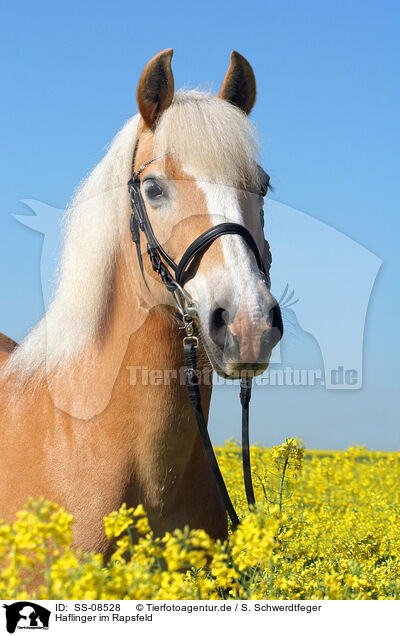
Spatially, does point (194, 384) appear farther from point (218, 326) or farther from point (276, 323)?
point (276, 323)

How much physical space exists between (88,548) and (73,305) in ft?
3.99

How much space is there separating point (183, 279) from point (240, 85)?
1.34 metres

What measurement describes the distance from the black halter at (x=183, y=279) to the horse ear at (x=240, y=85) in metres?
0.67

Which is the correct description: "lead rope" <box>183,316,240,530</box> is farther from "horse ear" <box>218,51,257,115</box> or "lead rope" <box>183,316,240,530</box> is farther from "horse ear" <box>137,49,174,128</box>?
"horse ear" <box>218,51,257,115</box>

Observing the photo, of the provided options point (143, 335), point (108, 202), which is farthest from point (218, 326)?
point (108, 202)

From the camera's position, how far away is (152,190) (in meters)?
2.87

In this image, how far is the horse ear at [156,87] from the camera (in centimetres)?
293

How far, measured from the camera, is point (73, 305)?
3.00 m

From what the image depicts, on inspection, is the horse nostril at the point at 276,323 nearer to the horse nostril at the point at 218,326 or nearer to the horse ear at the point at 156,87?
the horse nostril at the point at 218,326

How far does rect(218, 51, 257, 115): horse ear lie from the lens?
10.5ft

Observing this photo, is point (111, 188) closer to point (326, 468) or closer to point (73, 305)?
point (73, 305)

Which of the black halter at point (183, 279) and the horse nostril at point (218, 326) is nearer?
the horse nostril at point (218, 326)
